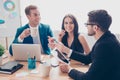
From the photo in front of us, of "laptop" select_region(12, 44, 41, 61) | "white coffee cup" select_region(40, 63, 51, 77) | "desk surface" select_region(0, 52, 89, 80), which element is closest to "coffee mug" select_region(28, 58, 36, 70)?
"desk surface" select_region(0, 52, 89, 80)

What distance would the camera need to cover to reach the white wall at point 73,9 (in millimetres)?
3605

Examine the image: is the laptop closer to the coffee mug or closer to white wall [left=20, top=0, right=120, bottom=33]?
the coffee mug

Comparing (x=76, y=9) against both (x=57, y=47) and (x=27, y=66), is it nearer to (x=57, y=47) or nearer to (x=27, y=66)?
(x=57, y=47)

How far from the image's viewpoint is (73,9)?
150 inches

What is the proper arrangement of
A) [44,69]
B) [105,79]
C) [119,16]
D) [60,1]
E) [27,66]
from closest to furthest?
[105,79] < [44,69] < [27,66] < [119,16] < [60,1]

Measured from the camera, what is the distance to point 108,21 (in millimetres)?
1866

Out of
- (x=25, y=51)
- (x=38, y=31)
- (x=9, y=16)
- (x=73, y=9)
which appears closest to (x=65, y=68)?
(x=25, y=51)

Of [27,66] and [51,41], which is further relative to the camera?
[51,41]

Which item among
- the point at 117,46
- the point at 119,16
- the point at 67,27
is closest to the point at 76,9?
the point at 119,16

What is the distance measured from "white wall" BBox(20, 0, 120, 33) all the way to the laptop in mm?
1653

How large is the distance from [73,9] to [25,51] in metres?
1.70

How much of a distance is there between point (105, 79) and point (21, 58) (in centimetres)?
105

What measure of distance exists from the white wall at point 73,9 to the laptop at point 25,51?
5.42 feet

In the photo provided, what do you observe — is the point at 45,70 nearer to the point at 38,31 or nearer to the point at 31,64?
the point at 31,64
